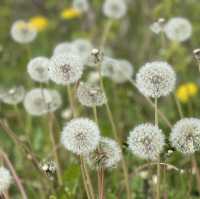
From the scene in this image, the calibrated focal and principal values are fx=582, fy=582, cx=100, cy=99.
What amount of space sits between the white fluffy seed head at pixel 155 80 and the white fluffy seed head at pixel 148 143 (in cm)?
13

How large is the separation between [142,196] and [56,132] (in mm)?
675

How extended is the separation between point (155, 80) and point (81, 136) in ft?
1.07

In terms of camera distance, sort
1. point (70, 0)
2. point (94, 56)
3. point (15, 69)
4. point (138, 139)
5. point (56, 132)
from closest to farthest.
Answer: point (138, 139)
point (94, 56)
point (56, 132)
point (15, 69)
point (70, 0)

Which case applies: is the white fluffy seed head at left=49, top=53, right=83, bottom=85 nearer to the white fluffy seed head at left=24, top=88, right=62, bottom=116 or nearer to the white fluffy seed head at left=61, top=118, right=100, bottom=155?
the white fluffy seed head at left=61, top=118, right=100, bottom=155

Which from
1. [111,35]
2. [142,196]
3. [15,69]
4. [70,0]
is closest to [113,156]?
[142,196]

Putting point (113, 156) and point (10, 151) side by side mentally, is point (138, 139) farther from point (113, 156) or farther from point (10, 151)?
point (10, 151)

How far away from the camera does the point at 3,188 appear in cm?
204

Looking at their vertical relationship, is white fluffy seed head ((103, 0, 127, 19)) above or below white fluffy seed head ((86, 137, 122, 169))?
above

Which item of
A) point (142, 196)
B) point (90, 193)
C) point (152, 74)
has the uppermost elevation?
point (152, 74)

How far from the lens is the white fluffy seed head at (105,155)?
1.98m

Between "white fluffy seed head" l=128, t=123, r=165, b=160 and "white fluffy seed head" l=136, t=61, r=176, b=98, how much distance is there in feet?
0.41

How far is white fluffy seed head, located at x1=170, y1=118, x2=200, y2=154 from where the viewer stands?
195cm

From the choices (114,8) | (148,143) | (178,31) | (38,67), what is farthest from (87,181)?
(114,8)

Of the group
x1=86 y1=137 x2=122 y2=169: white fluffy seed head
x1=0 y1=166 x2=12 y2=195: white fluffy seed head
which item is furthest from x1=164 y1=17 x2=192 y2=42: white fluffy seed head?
x1=0 y1=166 x2=12 y2=195: white fluffy seed head
